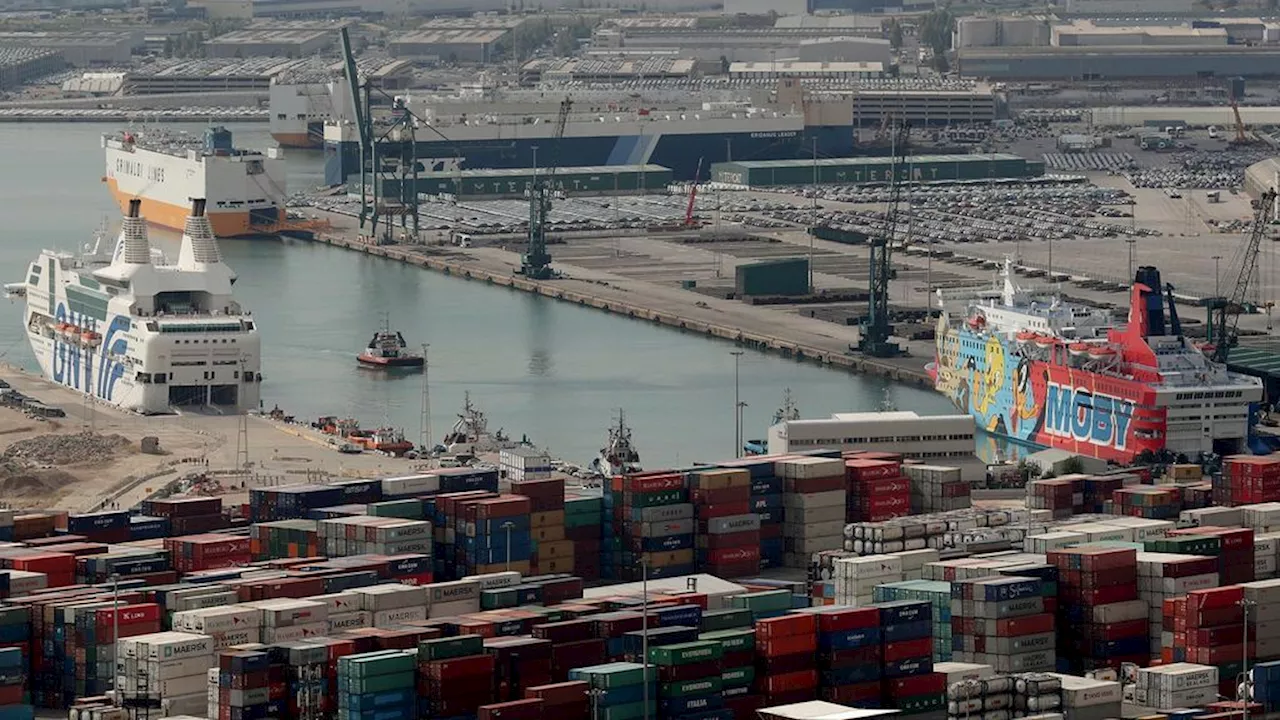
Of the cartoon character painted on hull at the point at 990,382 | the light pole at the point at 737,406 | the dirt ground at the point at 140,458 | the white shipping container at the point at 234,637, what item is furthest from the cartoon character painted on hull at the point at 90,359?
the white shipping container at the point at 234,637

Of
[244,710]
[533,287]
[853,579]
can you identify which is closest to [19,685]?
[244,710]

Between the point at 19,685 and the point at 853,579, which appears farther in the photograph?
the point at 853,579

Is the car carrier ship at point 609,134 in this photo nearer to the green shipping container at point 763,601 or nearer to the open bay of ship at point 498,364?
the open bay of ship at point 498,364

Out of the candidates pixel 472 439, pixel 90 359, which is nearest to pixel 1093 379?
pixel 472 439

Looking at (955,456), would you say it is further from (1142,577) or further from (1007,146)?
(1007,146)

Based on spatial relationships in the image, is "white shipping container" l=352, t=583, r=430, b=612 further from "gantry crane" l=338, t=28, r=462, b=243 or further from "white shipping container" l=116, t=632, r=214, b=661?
"gantry crane" l=338, t=28, r=462, b=243
